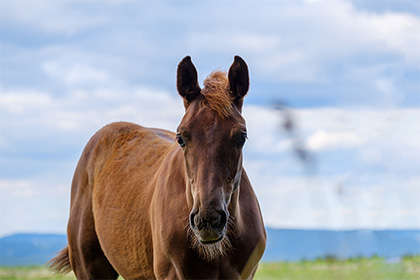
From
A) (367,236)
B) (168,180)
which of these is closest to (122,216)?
(168,180)

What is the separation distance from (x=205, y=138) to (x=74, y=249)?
3.96m

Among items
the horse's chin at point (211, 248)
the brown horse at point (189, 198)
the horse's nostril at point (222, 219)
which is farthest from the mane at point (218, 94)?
the horse's chin at point (211, 248)

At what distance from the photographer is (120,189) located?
20.9 ft

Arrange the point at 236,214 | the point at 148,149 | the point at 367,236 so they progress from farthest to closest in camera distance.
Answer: the point at 148,149 → the point at 236,214 → the point at 367,236

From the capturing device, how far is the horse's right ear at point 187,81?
4473 mm

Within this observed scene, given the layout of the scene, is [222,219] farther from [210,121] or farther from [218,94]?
[218,94]

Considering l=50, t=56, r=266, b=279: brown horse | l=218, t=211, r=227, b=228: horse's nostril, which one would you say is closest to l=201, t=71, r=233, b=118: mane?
l=50, t=56, r=266, b=279: brown horse

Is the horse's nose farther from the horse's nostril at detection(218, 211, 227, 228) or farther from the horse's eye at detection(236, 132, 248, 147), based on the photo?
the horse's eye at detection(236, 132, 248, 147)

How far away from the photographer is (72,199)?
7535mm

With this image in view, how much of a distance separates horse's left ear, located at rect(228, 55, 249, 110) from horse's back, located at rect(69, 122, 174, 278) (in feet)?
5.19

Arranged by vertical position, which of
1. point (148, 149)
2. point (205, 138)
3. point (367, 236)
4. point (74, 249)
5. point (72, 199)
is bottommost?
point (74, 249)

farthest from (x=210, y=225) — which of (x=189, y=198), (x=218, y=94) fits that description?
(x=218, y=94)

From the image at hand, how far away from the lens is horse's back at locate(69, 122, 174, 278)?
571 cm

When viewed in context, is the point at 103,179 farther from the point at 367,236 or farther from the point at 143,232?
the point at 367,236
